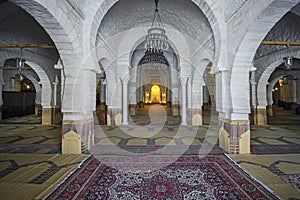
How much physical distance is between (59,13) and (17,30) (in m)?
5.87

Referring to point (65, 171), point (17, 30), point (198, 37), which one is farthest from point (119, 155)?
point (17, 30)

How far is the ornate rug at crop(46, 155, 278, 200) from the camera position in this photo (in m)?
2.75

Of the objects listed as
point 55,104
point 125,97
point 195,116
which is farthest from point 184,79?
point 55,104

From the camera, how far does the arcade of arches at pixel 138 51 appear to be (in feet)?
13.5

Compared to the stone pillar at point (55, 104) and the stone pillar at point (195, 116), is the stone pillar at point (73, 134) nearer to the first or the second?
the stone pillar at point (195, 116)

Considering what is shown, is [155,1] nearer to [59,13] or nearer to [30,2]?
[59,13]

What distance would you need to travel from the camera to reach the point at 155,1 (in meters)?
6.91

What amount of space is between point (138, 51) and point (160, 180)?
11494 mm

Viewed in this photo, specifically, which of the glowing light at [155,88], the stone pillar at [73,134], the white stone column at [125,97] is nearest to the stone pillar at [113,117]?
the white stone column at [125,97]

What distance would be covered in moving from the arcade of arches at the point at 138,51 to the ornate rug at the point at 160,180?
1.17m

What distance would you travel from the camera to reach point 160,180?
3221 mm

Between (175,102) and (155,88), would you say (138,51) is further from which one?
(155,88)

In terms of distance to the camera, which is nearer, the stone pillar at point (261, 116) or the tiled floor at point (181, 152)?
the tiled floor at point (181, 152)

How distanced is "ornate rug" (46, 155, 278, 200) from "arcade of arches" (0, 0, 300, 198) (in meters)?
1.17
